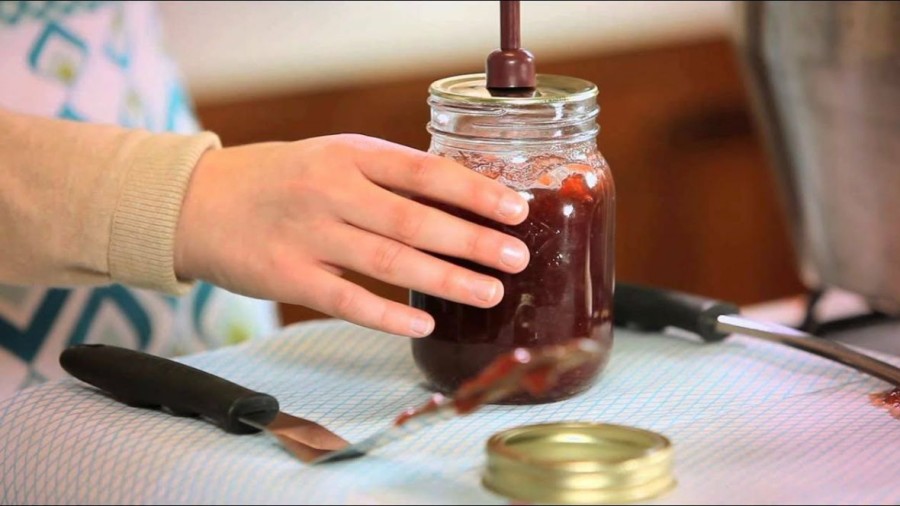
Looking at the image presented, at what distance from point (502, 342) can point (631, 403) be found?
83 millimetres

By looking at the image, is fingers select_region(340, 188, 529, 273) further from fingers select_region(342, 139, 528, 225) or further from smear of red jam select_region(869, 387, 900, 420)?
smear of red jam select_region(869, 387, 900, 420)

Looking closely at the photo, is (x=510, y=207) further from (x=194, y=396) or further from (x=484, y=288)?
(x=194, y=396)

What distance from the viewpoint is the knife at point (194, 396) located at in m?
0.59

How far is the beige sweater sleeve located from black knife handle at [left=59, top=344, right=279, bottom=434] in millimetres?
74

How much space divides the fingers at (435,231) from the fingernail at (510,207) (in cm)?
1

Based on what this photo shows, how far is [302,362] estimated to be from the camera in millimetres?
758

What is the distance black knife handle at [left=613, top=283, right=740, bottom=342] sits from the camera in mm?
780

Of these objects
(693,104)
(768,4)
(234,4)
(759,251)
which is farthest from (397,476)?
(759,251)

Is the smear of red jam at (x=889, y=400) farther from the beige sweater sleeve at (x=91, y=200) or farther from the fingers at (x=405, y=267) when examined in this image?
the beige sweater sleeve at (x=91, y=200)

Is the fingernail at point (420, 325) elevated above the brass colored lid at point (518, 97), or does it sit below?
below

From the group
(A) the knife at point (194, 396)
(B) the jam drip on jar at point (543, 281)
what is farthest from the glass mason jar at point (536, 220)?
(A) the knife at point (194, 396)

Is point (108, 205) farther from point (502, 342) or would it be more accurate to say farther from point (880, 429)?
point (880, 429)

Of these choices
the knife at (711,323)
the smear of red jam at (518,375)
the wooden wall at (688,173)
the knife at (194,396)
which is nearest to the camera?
the smear of red jam at (518,375)

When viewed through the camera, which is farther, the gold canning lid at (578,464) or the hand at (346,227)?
the hand at (346,227)
